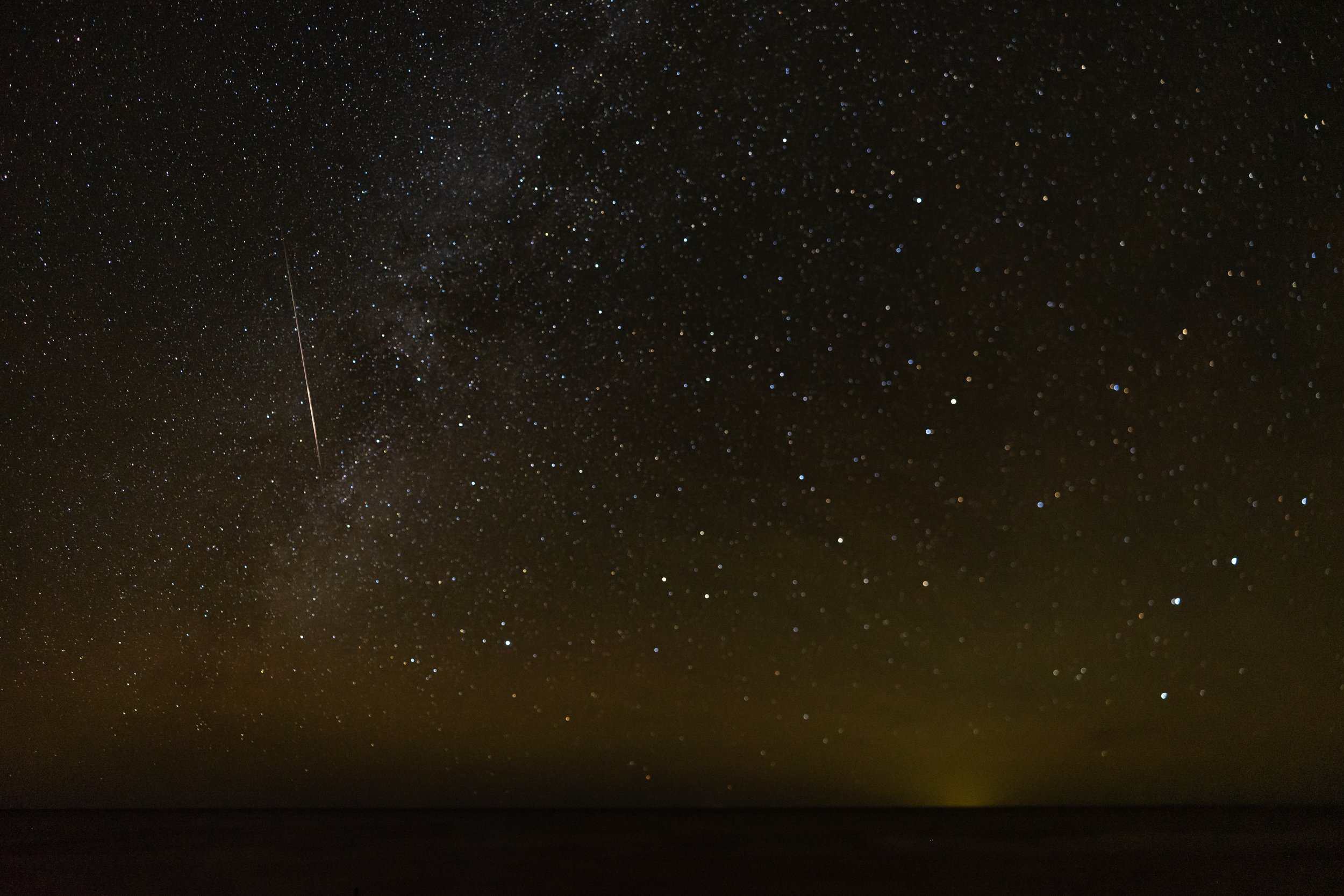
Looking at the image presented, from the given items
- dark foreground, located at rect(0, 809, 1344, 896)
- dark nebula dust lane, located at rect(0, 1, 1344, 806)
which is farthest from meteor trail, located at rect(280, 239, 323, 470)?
dark foreground, located at rect(0, 809, 1344, 896)

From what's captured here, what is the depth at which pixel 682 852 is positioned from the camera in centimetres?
89

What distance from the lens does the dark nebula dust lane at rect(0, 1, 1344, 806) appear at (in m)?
0.99

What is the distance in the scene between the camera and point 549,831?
970 millimetres

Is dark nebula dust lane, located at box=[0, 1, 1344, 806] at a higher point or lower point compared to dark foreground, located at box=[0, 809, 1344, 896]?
higher

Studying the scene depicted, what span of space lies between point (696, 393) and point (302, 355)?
501 millimetres

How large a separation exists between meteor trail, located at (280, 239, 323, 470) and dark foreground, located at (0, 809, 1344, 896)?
45 centimetres

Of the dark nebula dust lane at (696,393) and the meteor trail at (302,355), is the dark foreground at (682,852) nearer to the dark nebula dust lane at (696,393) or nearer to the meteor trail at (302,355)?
the dark nebula dust lane at (696,393)

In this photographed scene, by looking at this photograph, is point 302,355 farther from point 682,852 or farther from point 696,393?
point 682,852

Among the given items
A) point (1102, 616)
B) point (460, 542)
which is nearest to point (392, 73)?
point (460, 542)

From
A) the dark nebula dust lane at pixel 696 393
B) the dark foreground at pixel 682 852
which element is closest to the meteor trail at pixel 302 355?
the dark nebula dust lane at pixel 696 393

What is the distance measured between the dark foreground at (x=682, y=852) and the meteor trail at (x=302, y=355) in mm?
454

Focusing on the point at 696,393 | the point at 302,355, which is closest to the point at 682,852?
the point at 696,393

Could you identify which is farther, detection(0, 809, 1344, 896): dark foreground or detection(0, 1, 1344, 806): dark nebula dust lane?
detection(0, 1, 1344, 806): dark nebula dust lane

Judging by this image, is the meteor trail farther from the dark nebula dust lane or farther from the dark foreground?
the dark foreground
